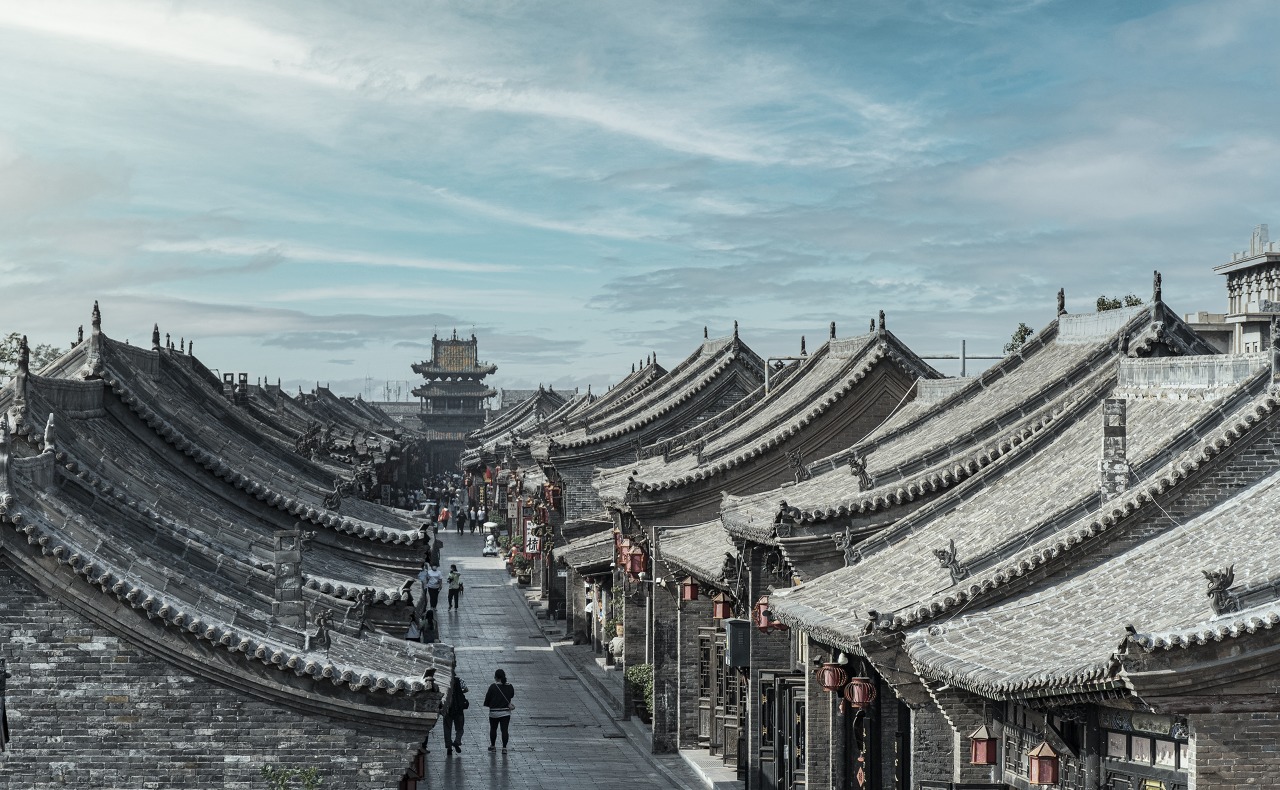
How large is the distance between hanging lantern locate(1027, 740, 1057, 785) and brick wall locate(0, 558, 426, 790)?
7.11 m

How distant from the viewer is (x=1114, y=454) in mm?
18984

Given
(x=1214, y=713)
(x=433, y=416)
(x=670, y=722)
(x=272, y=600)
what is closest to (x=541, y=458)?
(x=670, y=722)

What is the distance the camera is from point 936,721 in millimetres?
19219

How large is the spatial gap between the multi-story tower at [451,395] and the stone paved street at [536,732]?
3254 inches

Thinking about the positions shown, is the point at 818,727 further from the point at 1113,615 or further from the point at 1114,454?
the point at 1113,615

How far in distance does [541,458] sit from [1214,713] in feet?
117

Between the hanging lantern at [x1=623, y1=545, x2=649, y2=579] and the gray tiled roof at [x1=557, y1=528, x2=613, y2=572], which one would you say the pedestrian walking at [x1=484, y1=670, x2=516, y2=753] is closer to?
the hanging lantern at [x1=623, y1=545, x2=649, y2=579]

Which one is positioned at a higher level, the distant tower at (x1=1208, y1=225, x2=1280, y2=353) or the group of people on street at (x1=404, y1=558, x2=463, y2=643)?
the distant tower at (x1=1208, y1=225, x2=1280, y2=353)

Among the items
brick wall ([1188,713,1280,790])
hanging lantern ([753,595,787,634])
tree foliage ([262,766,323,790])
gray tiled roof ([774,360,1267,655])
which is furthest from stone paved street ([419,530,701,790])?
brick wall ([1188,713,1280,790])

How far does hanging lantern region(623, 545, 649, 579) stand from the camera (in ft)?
112

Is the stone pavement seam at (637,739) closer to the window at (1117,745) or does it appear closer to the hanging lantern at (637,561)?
the hanging lantern at (637,561)

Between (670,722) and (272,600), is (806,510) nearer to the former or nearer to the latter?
(272,600)

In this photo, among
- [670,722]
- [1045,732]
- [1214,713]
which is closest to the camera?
[1214,713]

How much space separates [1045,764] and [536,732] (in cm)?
2017
